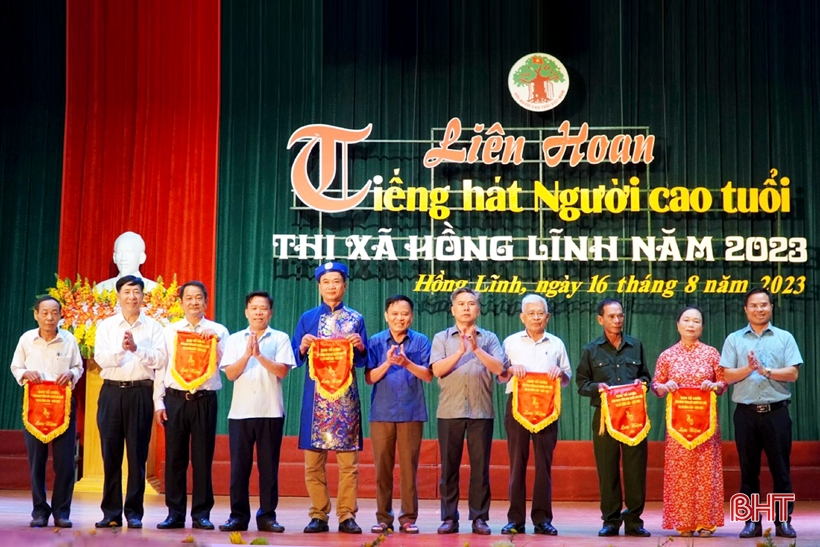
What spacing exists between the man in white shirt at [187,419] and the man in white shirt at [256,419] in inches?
5.2

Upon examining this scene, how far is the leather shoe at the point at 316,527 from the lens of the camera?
5617 millimetres

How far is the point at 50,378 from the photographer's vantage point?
5930 mm

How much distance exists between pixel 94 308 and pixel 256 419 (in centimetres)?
291

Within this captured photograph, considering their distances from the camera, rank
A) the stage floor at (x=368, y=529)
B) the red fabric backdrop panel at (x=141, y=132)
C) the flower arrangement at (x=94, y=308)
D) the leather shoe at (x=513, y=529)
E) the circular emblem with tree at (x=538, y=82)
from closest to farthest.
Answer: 1. the stage floor at (x=368, y=529)
2. the leather shoe at (x=513, y=529)
3. the flower arrangement at (x=94, y=308)
4. the circular emblem with tree at (x=538, y=82)
5. the red fabric backdrop panel at (x=141, y=132)

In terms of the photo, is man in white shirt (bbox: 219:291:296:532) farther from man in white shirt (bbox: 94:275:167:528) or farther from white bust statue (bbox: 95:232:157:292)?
white bust statue (bbox: 95:232:157:292)

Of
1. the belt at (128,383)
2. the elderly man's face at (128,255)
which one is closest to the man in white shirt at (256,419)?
the belt at (128,383)

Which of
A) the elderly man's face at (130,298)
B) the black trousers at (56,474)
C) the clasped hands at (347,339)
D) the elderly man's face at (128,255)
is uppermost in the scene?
the elderly man's face at (128,255)

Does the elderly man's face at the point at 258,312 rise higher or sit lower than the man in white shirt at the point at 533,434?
higher

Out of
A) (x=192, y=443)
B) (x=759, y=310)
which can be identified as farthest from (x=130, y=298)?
(x=759, y=310)

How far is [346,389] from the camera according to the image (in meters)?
5.71

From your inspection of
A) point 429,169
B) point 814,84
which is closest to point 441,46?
point 429,169

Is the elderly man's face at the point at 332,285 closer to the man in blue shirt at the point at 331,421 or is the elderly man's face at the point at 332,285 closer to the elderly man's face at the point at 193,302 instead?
the man in blue shirt at the point at 331,421

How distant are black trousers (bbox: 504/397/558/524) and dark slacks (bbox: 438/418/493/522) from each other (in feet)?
0.47

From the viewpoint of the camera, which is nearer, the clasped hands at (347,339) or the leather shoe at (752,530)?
the leather shoe at (752,530)
